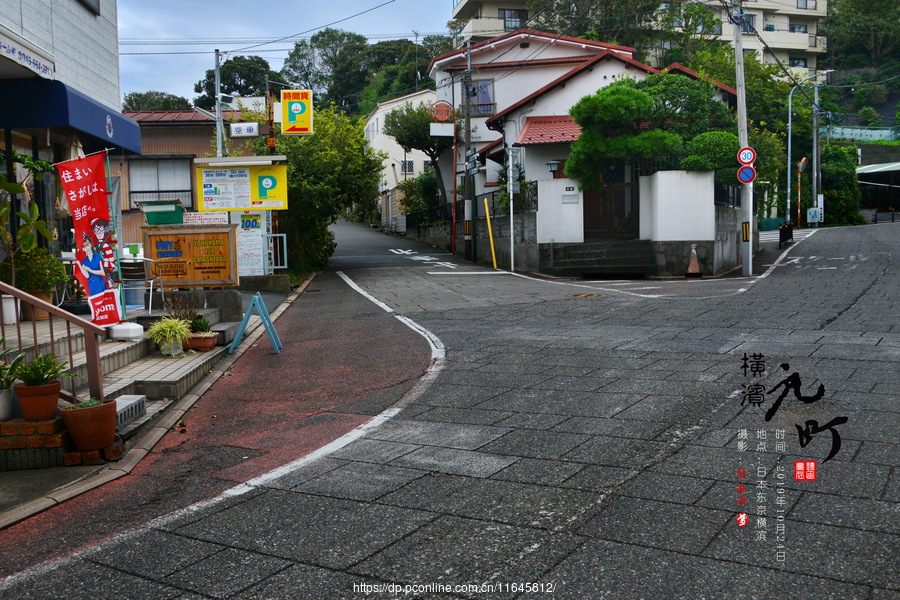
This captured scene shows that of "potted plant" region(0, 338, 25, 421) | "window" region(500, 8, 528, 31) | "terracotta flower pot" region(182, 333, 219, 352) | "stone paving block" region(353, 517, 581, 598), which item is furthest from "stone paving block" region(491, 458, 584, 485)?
"window" region(500, 8, 528, 31)

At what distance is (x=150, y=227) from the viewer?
13.3m

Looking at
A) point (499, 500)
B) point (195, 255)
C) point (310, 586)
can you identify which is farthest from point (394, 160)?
point (310, 586)

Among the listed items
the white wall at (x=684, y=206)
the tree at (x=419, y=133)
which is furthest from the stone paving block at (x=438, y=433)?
the tree at (x=419, y=133)

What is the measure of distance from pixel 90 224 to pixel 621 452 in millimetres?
6284

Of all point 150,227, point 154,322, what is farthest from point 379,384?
point 150,227

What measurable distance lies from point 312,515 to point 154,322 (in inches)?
269

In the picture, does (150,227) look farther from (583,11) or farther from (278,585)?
(583,11)

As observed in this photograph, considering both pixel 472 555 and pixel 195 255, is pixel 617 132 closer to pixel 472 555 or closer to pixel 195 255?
pixel 195 255

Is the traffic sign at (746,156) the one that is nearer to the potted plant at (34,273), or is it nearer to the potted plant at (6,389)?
the potted plant at (34,273)

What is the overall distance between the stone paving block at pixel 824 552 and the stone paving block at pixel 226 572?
218cm

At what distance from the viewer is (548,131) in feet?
94.5

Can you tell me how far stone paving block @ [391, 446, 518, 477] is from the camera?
516cm

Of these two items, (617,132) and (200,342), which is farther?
(617,132)

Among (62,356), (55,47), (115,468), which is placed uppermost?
(55,47)
